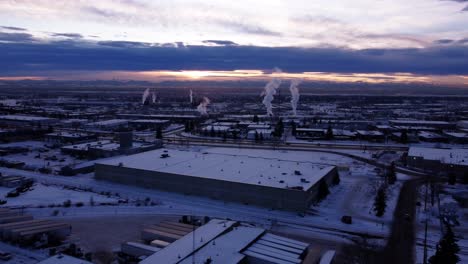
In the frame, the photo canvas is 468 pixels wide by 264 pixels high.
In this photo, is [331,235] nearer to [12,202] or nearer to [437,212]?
[437,212]

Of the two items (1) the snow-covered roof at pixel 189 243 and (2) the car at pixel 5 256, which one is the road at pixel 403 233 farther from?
(2) the car at pixel 5 256

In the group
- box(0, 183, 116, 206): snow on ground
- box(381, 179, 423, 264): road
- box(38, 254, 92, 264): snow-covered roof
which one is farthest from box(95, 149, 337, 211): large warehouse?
box(38, 254, 92, 264): snow-covered roof

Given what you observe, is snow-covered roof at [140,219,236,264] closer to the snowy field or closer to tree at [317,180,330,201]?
the snowy field

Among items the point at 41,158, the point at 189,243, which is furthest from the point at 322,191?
the point at 41,158

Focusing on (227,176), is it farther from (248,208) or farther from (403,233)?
(403,233)

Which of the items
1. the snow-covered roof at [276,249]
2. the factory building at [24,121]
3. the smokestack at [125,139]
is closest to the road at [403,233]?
the snow-covered roof at [276,249]

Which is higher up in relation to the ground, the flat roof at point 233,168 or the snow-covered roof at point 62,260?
the flat roof at point 233,168
